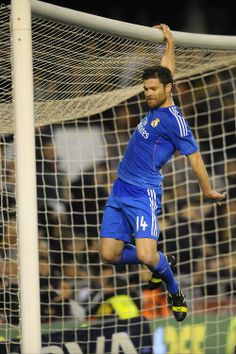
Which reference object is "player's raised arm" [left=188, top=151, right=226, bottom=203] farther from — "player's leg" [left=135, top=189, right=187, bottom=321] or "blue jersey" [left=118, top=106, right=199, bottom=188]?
"player's leg" [left=135, top=189, right=187, bottom=321]

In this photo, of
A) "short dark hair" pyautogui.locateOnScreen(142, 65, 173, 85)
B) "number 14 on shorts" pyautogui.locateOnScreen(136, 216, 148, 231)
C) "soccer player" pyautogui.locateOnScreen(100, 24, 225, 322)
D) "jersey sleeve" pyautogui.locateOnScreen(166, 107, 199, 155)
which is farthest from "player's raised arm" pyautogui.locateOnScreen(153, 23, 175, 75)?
"number 14 on shorts" pyautogui.locateOnScreen(136, 216, 148, 231)

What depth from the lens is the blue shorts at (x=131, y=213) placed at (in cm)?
620

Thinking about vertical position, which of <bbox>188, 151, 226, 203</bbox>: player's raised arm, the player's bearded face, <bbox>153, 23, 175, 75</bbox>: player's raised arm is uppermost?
<bbox>153, 23, 175, 75</bbox>: player's raised arm

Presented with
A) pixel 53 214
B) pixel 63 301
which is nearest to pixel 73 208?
pixel 53 214

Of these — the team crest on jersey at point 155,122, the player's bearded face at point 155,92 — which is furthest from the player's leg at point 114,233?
the player's bearded face at point 155,92

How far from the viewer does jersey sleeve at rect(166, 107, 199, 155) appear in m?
Answer: 6.10

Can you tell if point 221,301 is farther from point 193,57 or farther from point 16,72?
point 16,72

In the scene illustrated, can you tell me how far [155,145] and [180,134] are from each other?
0.62 ft

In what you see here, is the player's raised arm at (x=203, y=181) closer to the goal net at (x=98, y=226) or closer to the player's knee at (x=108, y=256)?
the player's knee at (x=108, y=256)

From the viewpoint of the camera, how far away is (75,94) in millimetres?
6949

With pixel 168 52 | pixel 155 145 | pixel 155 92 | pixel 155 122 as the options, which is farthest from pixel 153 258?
pixel 168 52

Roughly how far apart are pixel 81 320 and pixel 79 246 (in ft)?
2.21

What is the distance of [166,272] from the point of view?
640cm

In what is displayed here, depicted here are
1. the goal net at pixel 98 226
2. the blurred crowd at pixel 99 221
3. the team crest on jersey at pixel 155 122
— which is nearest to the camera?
the team crest on jersey at pixel 155 122
